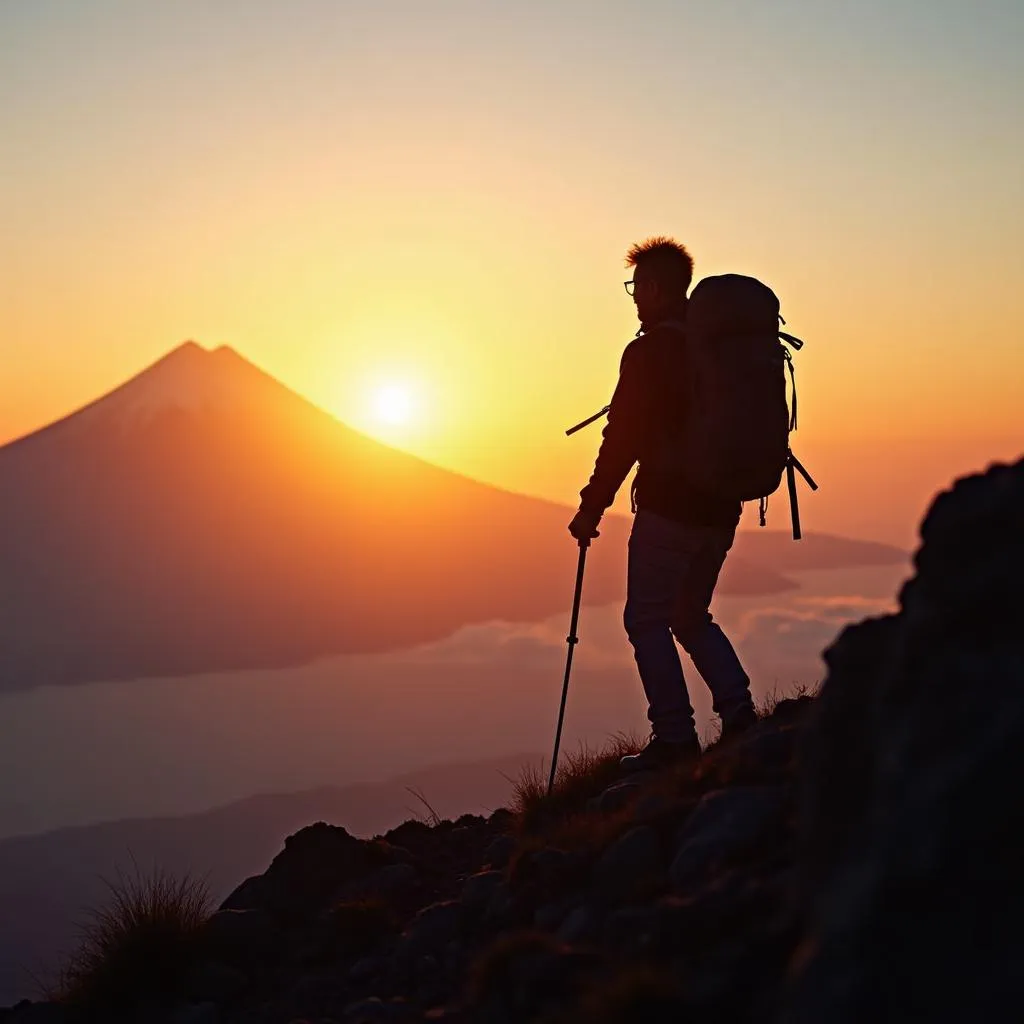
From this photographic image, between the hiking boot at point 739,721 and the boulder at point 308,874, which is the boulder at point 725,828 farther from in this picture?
the boulder at point 308,874

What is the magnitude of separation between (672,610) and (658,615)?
108 millimetres

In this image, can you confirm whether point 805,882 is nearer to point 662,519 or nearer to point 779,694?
point 662,519

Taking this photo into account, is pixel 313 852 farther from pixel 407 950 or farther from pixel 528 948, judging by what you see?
pixel 528 948

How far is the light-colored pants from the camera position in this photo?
A: 7547mm

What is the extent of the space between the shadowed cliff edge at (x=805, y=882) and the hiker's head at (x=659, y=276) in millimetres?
2869

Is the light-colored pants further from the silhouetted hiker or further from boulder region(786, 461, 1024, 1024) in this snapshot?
boulder region(786, 461, 1024, 1024)

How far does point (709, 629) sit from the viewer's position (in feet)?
25.8

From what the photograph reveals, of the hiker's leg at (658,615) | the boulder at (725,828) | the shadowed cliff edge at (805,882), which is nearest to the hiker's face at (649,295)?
the hiker's leg at (658,615)

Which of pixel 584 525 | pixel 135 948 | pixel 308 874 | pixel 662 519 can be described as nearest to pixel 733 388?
pixel 662 519

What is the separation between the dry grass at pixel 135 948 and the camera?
685cm

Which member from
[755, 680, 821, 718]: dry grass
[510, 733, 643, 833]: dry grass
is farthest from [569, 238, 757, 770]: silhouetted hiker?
[755, 680, 821, 718]: dry grass

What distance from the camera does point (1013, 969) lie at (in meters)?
3.05

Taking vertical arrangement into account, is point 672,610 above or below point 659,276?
below

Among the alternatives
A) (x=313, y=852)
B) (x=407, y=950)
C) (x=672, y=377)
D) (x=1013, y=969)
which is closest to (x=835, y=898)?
(x=1013, y=969)
